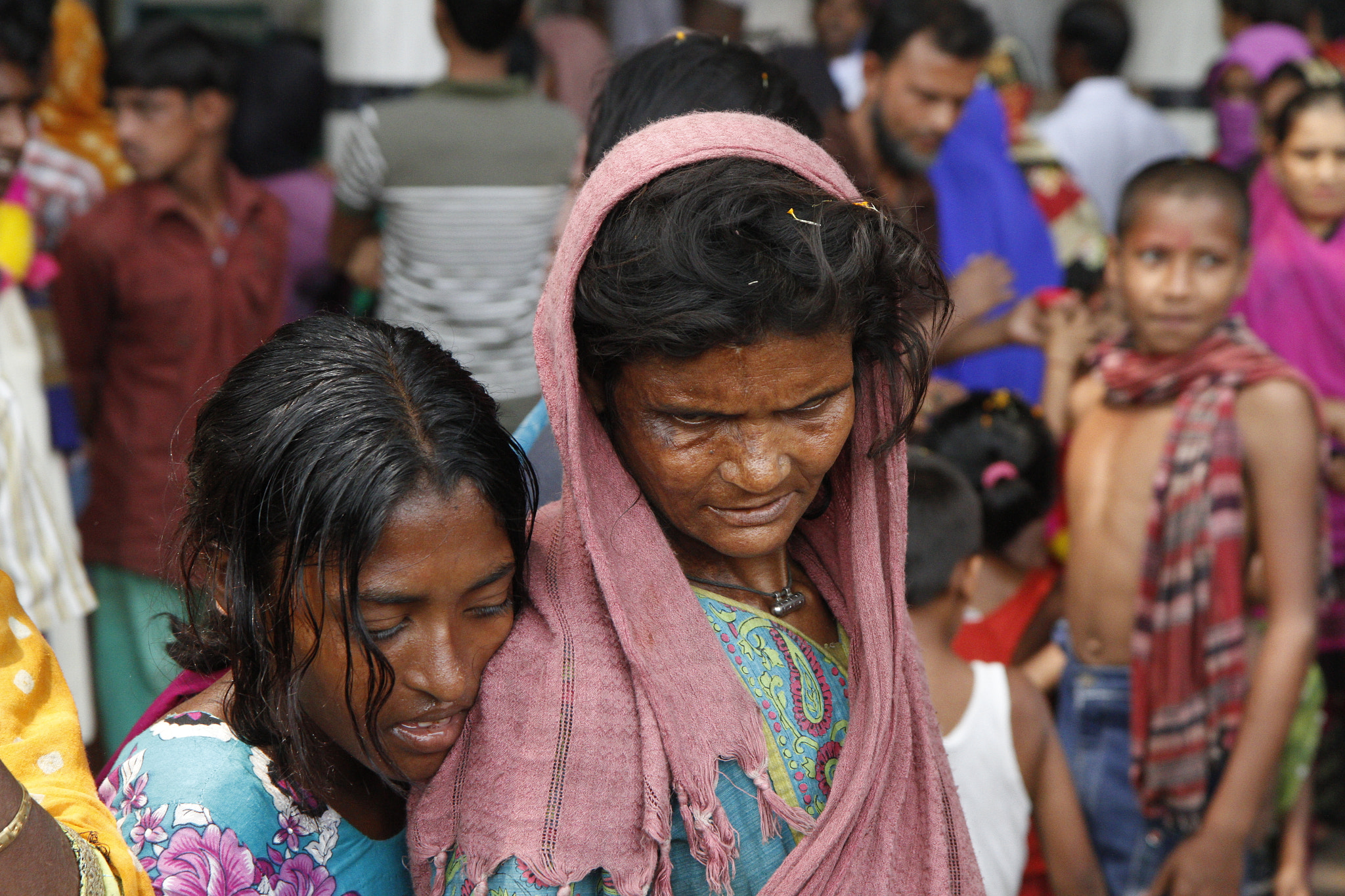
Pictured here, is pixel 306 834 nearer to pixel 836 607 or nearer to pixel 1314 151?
pixel 836 607

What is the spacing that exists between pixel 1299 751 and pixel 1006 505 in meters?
0.91

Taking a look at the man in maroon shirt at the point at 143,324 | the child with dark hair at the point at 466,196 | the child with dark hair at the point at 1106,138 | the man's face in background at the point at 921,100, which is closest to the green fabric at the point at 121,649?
the man in maroon shirt at the point at 143,324

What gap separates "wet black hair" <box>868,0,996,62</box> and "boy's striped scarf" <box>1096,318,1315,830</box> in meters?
1.42

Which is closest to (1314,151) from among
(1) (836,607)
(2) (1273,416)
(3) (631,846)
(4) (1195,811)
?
(2) (1273,416)

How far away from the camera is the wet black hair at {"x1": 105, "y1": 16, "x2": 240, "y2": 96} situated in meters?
3.91

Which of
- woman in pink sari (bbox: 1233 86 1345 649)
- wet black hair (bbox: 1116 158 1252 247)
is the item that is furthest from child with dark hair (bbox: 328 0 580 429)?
woman in pink sari (bbox: 1233 86 1345 649)

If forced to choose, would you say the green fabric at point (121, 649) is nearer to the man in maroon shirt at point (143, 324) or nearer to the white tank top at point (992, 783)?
the man in maroon shirt at point (143, 324)

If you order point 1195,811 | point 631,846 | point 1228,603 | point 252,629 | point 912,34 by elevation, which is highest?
point 912,34

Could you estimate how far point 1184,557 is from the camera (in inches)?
114

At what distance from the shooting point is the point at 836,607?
1.60 metres

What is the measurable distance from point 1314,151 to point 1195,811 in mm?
2413

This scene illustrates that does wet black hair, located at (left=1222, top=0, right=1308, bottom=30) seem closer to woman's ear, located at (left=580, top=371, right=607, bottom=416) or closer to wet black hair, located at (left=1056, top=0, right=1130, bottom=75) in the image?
wet black hair, located at (left=1056, top=0, right=1130, bottom=75)

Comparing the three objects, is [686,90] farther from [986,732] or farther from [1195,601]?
[1195,601]

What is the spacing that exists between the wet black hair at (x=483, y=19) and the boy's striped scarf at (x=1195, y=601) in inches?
81.0
